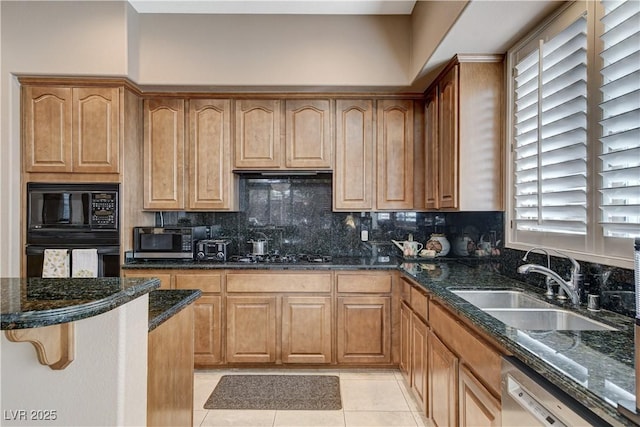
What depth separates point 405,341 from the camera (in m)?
2.74

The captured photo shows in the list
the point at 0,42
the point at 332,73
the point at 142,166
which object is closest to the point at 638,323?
the point at 332,73

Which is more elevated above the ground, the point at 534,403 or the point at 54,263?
the point at 54,263

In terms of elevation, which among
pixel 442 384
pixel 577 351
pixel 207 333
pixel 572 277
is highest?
pixel 572 277

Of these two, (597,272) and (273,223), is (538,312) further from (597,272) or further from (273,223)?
(273,223)

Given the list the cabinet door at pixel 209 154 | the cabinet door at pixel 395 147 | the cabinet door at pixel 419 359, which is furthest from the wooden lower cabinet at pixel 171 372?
the cabinet door at pixel 395 147

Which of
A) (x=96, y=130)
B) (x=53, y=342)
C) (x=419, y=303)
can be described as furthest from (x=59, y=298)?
(x=96, y=130)

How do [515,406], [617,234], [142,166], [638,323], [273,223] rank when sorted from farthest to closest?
[273,223] < [142,166] < [617,234] < [515,406] < [638,323]

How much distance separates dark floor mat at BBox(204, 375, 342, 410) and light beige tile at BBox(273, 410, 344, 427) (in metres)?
0.06

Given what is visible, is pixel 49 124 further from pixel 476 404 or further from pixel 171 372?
pixel 476 404

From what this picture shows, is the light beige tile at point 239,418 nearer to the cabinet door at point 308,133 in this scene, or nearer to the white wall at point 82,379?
the white wall at point 82,379

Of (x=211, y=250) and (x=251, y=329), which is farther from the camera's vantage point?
(x=211, y=250)

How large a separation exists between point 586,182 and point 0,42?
4.09 meters

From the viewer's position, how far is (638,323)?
791 millimetres

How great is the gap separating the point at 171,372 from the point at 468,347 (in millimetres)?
1259
